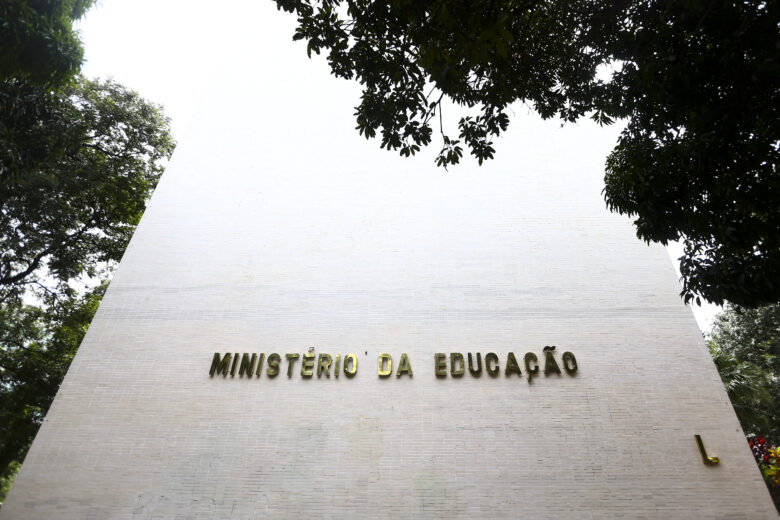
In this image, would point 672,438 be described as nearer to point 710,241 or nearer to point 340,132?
point 710,241

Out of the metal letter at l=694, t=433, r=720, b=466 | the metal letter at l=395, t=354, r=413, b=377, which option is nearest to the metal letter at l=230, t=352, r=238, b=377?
the metal letter at l=395, t=354, r=413, b=377

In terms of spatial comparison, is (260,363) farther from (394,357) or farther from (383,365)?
(394,357)

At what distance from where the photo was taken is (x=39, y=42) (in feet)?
19.5

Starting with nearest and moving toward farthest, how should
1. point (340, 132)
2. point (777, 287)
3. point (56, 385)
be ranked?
point (777, 287) < point (340, 132) < point (56, 385)

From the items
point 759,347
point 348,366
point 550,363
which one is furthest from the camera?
point 759,347

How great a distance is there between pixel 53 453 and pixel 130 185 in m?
8.04

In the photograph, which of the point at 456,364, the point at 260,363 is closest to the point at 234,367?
the point at 260,363

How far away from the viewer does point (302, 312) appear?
25.2 ft

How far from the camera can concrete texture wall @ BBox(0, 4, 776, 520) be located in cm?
596

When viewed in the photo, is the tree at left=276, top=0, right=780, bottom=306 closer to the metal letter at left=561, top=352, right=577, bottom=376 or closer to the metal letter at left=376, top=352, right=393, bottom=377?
the metal letter at left=561, top=352, right=577, bottom=376

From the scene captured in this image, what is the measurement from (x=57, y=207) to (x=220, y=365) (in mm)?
6423

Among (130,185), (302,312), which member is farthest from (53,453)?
(130,185)

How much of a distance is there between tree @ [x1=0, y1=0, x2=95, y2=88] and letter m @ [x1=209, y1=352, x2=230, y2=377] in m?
4.92

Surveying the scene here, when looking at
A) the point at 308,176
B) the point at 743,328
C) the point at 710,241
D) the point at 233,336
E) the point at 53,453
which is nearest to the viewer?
the point at 710,241
